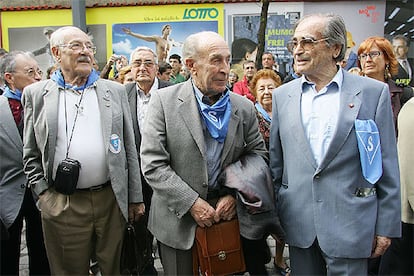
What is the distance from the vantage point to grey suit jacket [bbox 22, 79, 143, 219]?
106 inches

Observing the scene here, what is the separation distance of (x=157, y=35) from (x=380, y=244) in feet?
31.0

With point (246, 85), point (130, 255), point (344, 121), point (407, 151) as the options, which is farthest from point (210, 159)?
point (246, 85)

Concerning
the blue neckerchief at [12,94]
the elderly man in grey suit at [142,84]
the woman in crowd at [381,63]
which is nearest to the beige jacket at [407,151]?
the woman in crowd at [381,63]

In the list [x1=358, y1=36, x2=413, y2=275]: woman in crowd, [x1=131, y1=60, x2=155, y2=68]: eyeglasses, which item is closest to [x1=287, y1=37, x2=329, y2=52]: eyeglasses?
[x1=358, y1=36, x2=413, y2=275]: woman in crowd

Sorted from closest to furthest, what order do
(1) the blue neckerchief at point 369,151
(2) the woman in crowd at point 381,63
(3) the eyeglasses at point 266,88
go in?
1. (1) the blue neckerchief at point 369,151
2. (2) the woman in crowd at point 381,63
3. (3) the eyeglasses at point 266,88

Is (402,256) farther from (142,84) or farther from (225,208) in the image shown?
(142,84)

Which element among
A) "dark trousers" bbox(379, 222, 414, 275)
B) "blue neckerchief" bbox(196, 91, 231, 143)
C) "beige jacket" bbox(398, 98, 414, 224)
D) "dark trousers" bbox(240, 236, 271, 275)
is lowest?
"dark trousers" bbox(379, 222, 414, 275)

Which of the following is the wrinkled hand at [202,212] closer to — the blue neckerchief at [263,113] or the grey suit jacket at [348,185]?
the grey suit jacket at [348,185]

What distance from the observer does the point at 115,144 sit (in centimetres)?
277

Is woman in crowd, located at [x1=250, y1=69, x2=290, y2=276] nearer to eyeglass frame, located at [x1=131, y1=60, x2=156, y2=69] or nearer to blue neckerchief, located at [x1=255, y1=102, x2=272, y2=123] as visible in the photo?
blue neckerchief, located at [x1=255, y1=102, x2=272, y2=123]

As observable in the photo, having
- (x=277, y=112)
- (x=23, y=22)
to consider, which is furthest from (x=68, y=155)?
(x=23, y=22)

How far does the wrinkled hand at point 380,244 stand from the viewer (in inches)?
87.7

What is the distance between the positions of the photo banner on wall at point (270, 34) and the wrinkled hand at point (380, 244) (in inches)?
338

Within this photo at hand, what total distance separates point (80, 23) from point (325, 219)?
8679 mm
